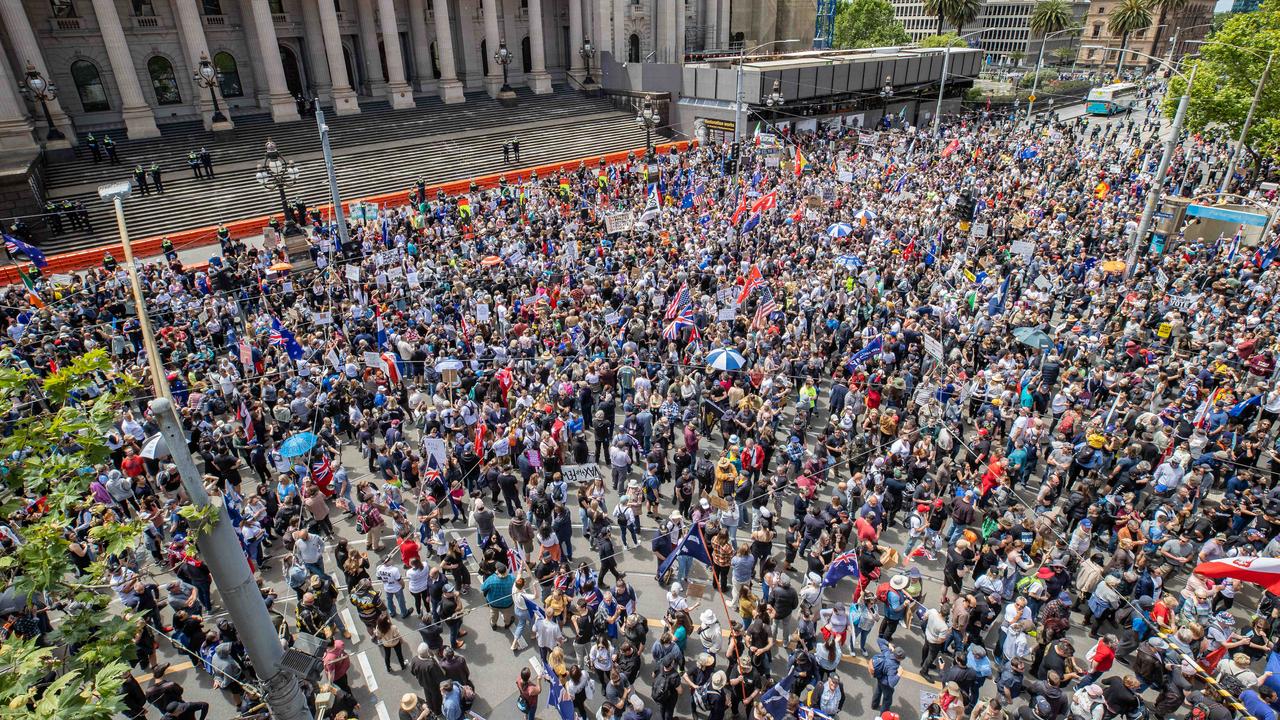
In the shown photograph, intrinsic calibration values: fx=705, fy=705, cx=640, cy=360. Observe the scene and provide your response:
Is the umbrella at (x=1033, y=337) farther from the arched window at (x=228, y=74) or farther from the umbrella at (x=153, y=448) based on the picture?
the arched window at (x=228, y=74)

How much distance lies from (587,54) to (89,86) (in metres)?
32.2

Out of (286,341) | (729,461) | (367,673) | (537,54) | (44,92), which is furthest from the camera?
(537,54)

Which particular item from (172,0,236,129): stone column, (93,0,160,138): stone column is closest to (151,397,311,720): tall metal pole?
(93,0,160,138): stone column

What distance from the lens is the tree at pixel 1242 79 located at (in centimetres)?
3130

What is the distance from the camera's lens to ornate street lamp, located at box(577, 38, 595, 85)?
55125 mm

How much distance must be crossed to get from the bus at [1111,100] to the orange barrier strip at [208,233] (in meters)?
48.5

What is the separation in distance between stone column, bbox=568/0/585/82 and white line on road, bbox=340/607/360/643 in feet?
169

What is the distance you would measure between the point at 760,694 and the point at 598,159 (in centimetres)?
3894

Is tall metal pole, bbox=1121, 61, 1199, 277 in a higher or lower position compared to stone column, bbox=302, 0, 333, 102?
lower

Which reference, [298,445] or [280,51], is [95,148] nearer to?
[280,51]

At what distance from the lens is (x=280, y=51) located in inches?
1788

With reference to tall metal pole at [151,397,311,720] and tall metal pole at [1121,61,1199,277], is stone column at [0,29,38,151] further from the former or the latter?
tall metal pole at [1121,61,1199,277]

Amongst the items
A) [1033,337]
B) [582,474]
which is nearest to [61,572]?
[582,474]

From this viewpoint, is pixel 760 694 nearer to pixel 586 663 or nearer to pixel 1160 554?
pixel 586 663
